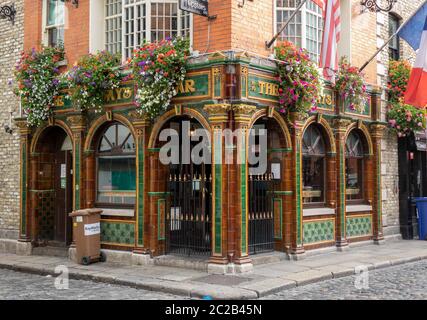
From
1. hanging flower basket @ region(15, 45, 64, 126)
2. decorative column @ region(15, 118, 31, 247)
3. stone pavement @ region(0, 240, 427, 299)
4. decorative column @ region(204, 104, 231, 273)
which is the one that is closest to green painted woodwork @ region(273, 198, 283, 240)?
stone pavement @ region(0, 240, 427, 299)

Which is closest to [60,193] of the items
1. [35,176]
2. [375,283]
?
[35,176]

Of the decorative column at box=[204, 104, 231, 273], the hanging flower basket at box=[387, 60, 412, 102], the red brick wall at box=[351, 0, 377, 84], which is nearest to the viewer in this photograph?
the decorative column at box=[204, 104, 231, 273]

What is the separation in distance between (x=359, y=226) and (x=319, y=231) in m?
1.99

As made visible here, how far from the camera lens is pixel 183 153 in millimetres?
12102

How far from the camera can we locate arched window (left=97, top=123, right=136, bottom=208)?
12.5 meters

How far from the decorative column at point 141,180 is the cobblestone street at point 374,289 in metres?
3.75

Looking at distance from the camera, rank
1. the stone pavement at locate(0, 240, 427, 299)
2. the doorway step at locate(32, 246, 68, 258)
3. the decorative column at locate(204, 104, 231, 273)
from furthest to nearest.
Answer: the doorway step at locate(32, 246, 68, 258), the decorative column at locate(204, 104, 231, 273), the stone pavement at locate(0, 240, 427, 299)

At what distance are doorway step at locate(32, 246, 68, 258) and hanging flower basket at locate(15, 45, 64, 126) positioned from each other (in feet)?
10.3

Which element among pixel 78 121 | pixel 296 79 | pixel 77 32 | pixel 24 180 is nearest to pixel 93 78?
pixel 78 121


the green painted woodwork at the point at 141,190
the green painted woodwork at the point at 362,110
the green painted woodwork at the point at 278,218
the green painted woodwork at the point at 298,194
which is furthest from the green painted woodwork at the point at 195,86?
→ the green painted woodwork at the point at 362,110

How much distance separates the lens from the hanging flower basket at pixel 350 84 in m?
13.3

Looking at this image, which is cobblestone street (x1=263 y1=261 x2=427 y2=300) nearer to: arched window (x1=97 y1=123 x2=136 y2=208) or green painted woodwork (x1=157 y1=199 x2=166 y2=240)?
green painted woodwork (x1=157 y1=199 x2=166 y2=240)

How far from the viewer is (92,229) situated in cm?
1216
